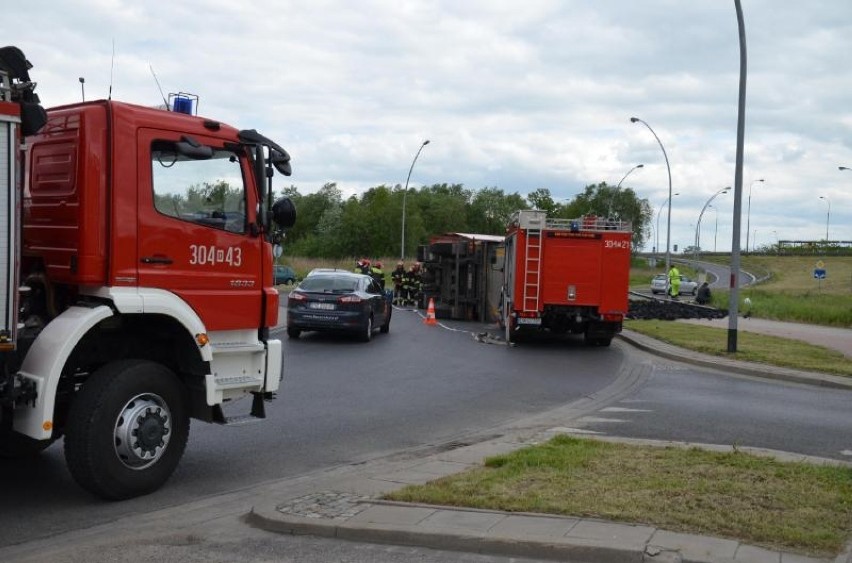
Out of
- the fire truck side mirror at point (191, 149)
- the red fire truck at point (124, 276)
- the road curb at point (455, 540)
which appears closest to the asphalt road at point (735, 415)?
the red fire truck at point (124, 276)

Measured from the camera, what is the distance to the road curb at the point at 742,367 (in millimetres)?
15276

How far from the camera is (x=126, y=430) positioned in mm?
6750

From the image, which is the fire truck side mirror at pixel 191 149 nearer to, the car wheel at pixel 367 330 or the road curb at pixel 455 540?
the road curb at pixel 455 540

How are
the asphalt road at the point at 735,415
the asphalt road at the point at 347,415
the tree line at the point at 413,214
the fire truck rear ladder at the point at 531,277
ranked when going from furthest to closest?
the tree line at the point at 413,214
the fire truck rear ladder at the point at 531,277
the asphalt road at the point at 735,415
the asphalt road at the point at 347,415

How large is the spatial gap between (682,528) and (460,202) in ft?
343

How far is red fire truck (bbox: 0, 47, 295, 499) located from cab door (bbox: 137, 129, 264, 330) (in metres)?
0.01

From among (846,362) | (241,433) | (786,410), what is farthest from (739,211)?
(241,433)

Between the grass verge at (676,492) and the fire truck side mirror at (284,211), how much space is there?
96.9 inches

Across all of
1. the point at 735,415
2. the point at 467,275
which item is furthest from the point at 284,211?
the point at 467,275

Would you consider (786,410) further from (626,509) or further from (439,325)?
(439,325)

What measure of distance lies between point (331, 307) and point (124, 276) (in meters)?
13.0

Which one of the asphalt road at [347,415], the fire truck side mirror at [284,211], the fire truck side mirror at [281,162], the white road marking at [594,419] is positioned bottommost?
the asphalt road at [347,415]

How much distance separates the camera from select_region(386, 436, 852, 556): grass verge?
5785 millimetres

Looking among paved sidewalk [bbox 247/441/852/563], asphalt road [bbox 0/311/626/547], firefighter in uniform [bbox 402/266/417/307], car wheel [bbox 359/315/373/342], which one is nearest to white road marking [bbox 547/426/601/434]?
asphalt road [bbox 0/311/626/547]
